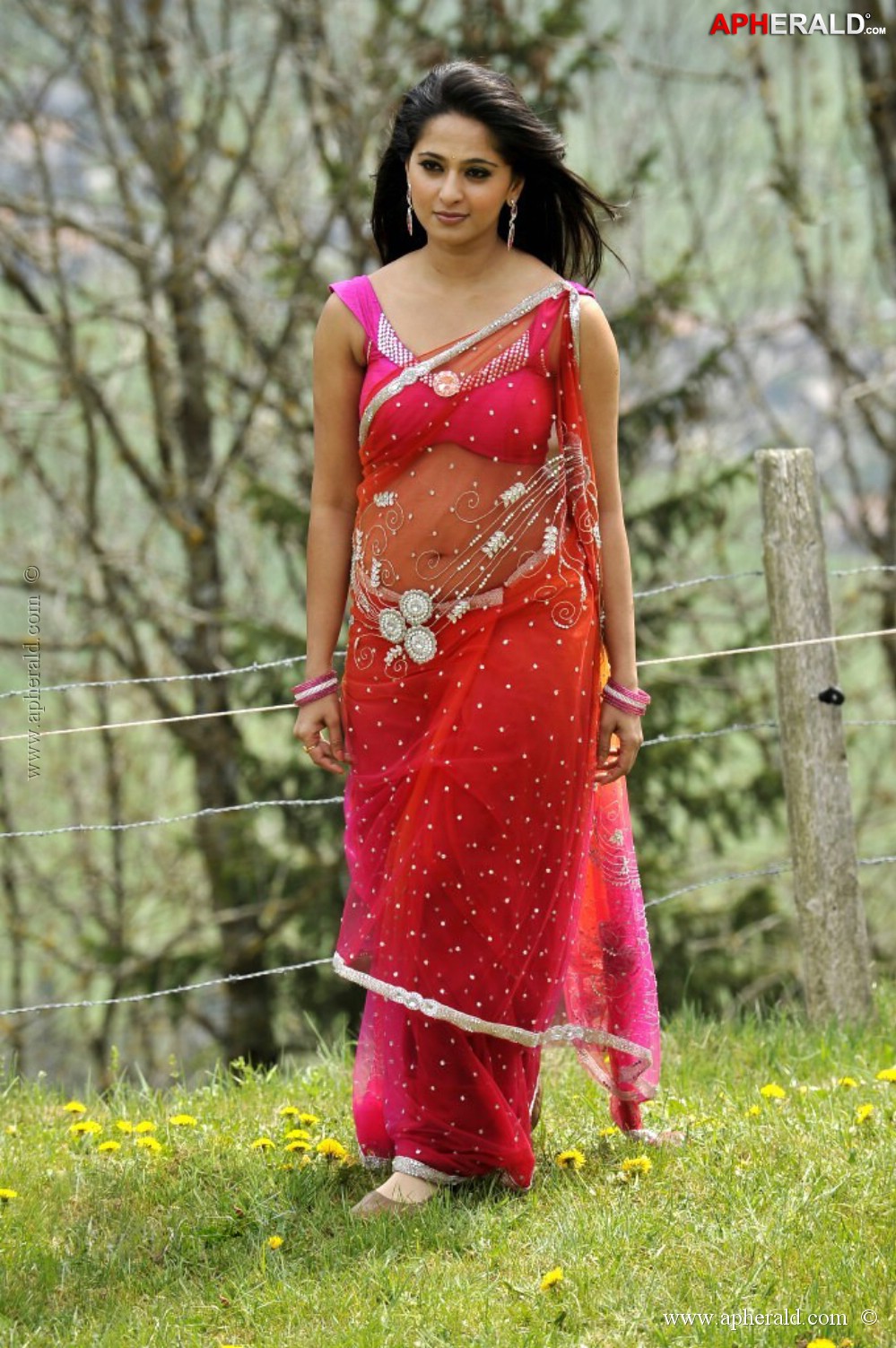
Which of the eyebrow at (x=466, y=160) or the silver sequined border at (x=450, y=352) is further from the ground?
the eyebrow at (x=466, y=160)

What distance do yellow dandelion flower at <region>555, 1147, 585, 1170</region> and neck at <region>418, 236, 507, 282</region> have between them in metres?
1.68

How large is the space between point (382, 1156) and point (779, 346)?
9.94 meters

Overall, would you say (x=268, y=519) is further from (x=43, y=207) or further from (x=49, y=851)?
(x=49, y=851)

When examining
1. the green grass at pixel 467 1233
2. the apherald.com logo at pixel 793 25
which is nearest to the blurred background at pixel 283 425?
the apherald.com logo at pixel 793 25

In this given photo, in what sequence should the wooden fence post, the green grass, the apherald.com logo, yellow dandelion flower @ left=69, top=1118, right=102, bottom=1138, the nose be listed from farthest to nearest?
the apherald.com logo
the wooden fence post
yellow dandelion flower @ left=69, top=1118, right=102, bottom=1138
the nose
the green grass

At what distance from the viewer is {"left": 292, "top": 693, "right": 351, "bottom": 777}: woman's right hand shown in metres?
3.47

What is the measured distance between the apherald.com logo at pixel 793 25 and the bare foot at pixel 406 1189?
784cm

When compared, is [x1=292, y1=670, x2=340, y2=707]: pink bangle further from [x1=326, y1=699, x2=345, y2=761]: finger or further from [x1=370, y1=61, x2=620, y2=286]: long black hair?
[x1=370, y1=61, x2=620, y2=286]: long black hair

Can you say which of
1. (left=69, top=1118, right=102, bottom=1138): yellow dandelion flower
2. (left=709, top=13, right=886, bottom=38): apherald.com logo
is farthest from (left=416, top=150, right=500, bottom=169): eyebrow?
(left=709, top=13, right=886, bottom=38): apherald.com logo

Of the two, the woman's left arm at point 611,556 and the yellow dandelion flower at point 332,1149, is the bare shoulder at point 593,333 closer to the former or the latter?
the woman's left arm at point 611,556

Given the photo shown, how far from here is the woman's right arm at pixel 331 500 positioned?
336 cm

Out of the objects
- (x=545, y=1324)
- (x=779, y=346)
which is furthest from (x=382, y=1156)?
(x=779, y=346)

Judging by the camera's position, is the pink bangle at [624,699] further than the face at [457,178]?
Yes

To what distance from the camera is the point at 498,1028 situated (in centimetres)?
336
